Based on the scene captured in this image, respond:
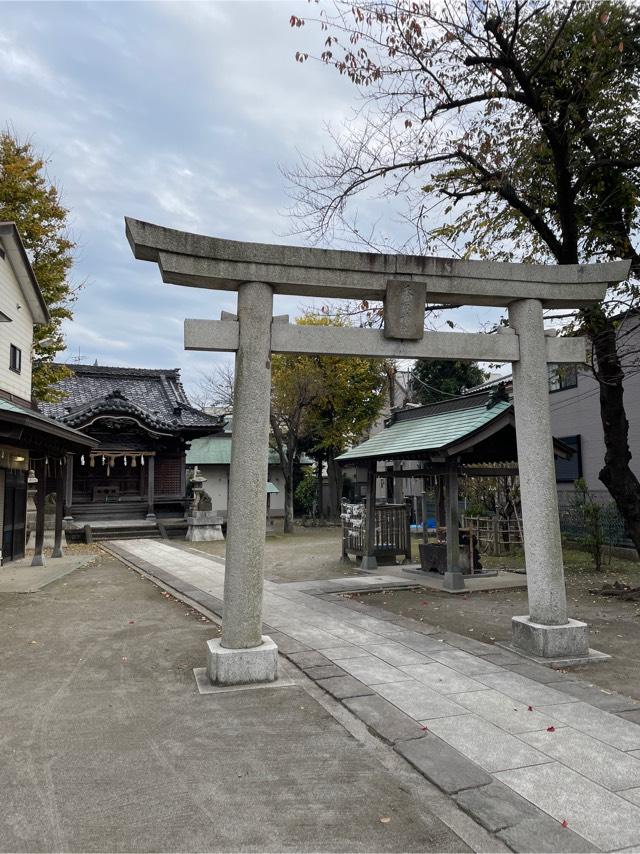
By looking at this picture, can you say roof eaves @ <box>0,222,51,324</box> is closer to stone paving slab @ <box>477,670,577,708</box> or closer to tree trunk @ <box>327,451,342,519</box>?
stone paving slab @ <box>477,670,577,708</box>

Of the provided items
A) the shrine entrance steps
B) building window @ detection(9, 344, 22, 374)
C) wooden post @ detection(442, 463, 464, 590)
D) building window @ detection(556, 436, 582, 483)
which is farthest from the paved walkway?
the shrine entrance steps

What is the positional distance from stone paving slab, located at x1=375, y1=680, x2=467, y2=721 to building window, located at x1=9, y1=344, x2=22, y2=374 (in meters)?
14.4

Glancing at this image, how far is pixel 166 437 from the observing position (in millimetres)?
24719

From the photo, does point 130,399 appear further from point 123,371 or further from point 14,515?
point 14,515

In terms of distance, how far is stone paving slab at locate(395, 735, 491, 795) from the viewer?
3.68 metres

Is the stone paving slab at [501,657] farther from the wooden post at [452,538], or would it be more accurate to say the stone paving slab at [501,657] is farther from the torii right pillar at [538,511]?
the wooden post at [452,538]

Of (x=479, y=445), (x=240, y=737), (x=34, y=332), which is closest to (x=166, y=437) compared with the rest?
(x=34, y=332)

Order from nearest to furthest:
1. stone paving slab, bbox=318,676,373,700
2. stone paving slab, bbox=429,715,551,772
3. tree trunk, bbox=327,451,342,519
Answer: stone paving slab, bbox=429,715,551,772
stone paving slab, bbox=318,676,373,700
tree trunk, bbox=327,451,342,519

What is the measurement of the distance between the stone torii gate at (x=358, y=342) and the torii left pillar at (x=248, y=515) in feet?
0.04

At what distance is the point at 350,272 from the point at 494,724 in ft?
15.3

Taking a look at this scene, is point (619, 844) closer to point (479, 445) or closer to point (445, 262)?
point (445, 262)

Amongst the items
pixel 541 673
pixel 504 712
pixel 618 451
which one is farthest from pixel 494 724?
pixel 618 451

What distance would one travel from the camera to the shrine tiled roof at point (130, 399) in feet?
76.9

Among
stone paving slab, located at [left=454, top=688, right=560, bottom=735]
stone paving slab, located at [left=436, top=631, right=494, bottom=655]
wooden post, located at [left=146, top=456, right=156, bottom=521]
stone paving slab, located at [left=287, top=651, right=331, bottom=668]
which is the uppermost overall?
wooden post, located at [left=146, top=456, right=156, bottom=521]
